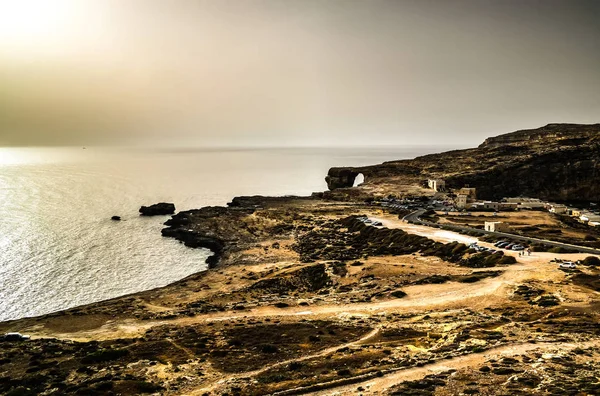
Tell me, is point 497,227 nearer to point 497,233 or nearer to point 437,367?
point 497,233

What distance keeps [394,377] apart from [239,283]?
1403 inches

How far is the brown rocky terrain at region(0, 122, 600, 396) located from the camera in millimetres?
26516

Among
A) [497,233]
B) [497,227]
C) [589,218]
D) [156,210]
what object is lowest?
[589,218]

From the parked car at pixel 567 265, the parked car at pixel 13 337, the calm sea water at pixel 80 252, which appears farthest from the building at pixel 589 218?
the parked car at pixel 13 337

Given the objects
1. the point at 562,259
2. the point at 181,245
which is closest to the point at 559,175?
the point at 562,259

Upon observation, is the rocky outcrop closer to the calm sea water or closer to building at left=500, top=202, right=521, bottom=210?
the calm sea water

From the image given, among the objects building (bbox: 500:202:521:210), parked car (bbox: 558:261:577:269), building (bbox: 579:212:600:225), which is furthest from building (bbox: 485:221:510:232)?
building (bbox: 500:202:521:210)

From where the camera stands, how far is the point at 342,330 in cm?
3703

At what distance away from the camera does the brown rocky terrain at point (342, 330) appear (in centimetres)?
2652

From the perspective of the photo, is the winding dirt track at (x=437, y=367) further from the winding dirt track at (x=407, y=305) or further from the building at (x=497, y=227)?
the building at (x=497, y=227)

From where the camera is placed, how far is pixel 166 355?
1313 inches

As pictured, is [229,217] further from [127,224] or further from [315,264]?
[315,264]

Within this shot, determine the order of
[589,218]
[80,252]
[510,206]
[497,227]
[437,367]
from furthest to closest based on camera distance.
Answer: [510,206], [589,218], [80,252], [497,227], [437,367]

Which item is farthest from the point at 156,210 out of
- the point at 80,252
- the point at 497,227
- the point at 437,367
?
the point at 437,367
